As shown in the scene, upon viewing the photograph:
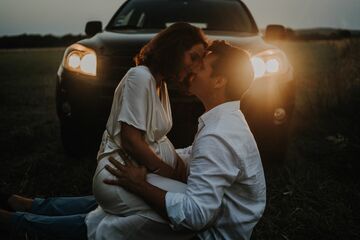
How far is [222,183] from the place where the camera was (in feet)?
5.71

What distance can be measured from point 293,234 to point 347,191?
0.93m

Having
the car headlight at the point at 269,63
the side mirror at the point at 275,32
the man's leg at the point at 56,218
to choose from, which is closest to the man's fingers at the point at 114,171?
the man's leg at the point at 56,218

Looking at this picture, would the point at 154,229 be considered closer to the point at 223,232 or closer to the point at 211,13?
the point at 223,232

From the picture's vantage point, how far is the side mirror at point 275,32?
5.20 metres

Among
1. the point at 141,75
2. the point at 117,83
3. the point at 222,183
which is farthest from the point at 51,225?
the point at 117,83

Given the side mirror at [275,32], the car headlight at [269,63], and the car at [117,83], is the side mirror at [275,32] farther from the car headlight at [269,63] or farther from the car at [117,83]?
the car headlight at [269,63]

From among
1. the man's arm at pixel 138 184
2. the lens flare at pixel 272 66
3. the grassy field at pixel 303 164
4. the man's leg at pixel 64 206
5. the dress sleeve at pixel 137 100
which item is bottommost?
the grassy field at pixel 303 164

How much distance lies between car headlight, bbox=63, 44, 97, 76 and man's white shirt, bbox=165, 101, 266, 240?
6.71 ft

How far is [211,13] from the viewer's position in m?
5.21

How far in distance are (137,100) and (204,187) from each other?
0.73 meters

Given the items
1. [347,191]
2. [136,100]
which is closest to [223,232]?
[136,100]

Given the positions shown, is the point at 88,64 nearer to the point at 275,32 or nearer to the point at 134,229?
the point at 134,229

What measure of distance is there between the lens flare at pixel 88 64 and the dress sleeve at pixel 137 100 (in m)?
1.50

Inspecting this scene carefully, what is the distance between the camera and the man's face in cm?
198
